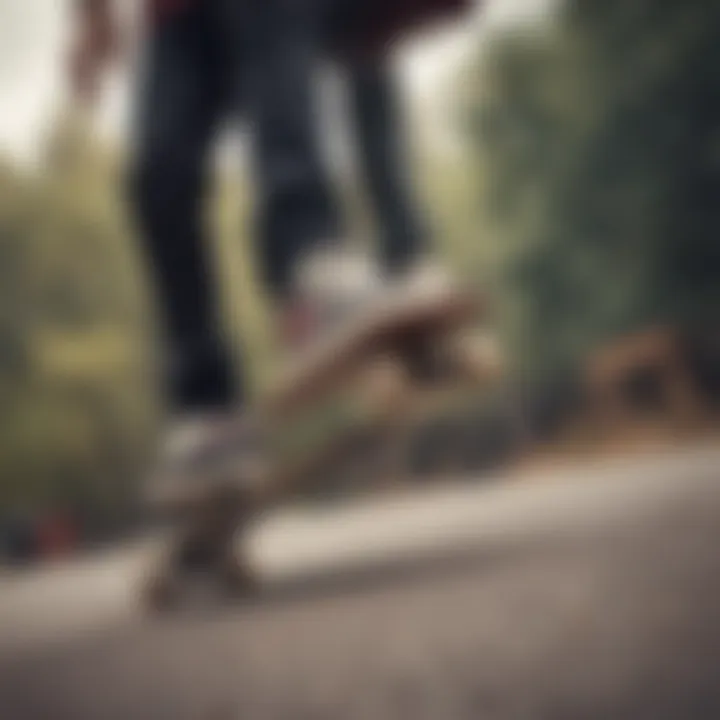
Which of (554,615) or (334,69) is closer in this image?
(554,615)

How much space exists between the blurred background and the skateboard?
0.07ft

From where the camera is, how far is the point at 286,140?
65 centimetres

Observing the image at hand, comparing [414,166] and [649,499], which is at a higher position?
[414,166]

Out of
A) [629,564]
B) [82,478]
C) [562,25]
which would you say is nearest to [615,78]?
[562,25]

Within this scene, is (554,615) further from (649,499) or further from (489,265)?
(489,265)

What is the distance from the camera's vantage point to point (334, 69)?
651 millimetres

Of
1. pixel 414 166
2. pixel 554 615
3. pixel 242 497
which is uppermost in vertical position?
pixel 414 166

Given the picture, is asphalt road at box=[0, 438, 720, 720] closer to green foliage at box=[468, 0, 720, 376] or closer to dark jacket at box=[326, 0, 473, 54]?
green foliage at box=[468, 0, 720, 376]

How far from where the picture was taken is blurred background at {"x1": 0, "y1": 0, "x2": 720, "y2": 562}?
0.58 m

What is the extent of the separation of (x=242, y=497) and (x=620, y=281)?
25cm

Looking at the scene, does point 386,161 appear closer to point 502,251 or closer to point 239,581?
point 502,251

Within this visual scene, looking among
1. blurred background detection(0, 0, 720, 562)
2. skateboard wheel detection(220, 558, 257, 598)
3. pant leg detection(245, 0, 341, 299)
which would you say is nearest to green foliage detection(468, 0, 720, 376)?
blurred background detection(0, 0, 720, 562)

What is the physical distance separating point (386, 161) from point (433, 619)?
27 centimetres

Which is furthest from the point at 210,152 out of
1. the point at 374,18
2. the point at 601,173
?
the point at 601,173
